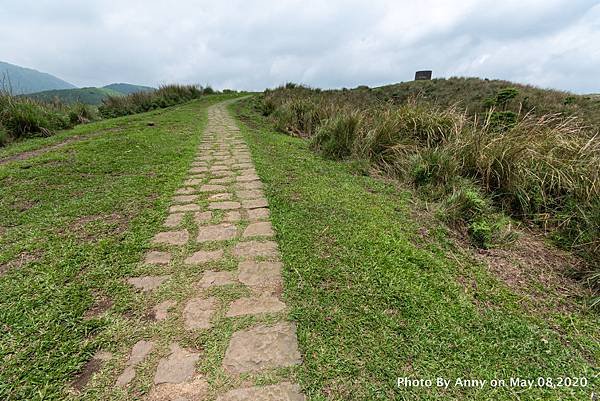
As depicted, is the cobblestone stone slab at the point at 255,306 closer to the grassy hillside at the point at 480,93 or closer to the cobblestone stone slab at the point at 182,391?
the cobblestone stone slab at the point at 182,391

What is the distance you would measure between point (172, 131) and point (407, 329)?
619cm

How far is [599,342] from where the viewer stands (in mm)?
1362

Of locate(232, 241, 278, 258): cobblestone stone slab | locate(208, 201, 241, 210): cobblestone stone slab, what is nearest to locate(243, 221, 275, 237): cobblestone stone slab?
locate(232, 241, 278, 258): cobblestone stone slab

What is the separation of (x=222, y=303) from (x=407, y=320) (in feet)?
3.09

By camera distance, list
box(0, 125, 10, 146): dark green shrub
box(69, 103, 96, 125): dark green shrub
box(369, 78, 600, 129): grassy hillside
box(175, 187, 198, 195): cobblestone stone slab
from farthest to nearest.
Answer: box(369, 78, 600, 129): grassy hillside → box(69, 103, 96, 125): dark green shrub → box(0, 125, 10, 146): dark green shrub → box(175, 187, 198, 195): cobblestone stone slab

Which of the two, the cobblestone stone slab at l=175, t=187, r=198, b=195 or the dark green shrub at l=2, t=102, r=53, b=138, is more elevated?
the dark green shrub at l=2, t=102, r=53, b=138

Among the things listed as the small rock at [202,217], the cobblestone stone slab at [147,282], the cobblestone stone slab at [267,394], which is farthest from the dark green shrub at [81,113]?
the cobblestone stone slab at [267,394]

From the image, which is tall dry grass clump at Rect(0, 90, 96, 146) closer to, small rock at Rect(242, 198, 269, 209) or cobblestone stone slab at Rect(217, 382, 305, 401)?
small rock at Rect(242, 198, 269, 209)

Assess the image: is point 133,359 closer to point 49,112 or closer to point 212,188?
point 212,188

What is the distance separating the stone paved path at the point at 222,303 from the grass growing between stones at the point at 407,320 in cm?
10

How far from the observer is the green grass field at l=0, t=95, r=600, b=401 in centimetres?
112

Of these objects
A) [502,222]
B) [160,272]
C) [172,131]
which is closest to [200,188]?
[160,272]

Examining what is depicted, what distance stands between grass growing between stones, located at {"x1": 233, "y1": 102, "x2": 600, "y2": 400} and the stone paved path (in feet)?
0.32

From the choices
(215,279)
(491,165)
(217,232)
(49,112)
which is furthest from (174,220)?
(49,112)
